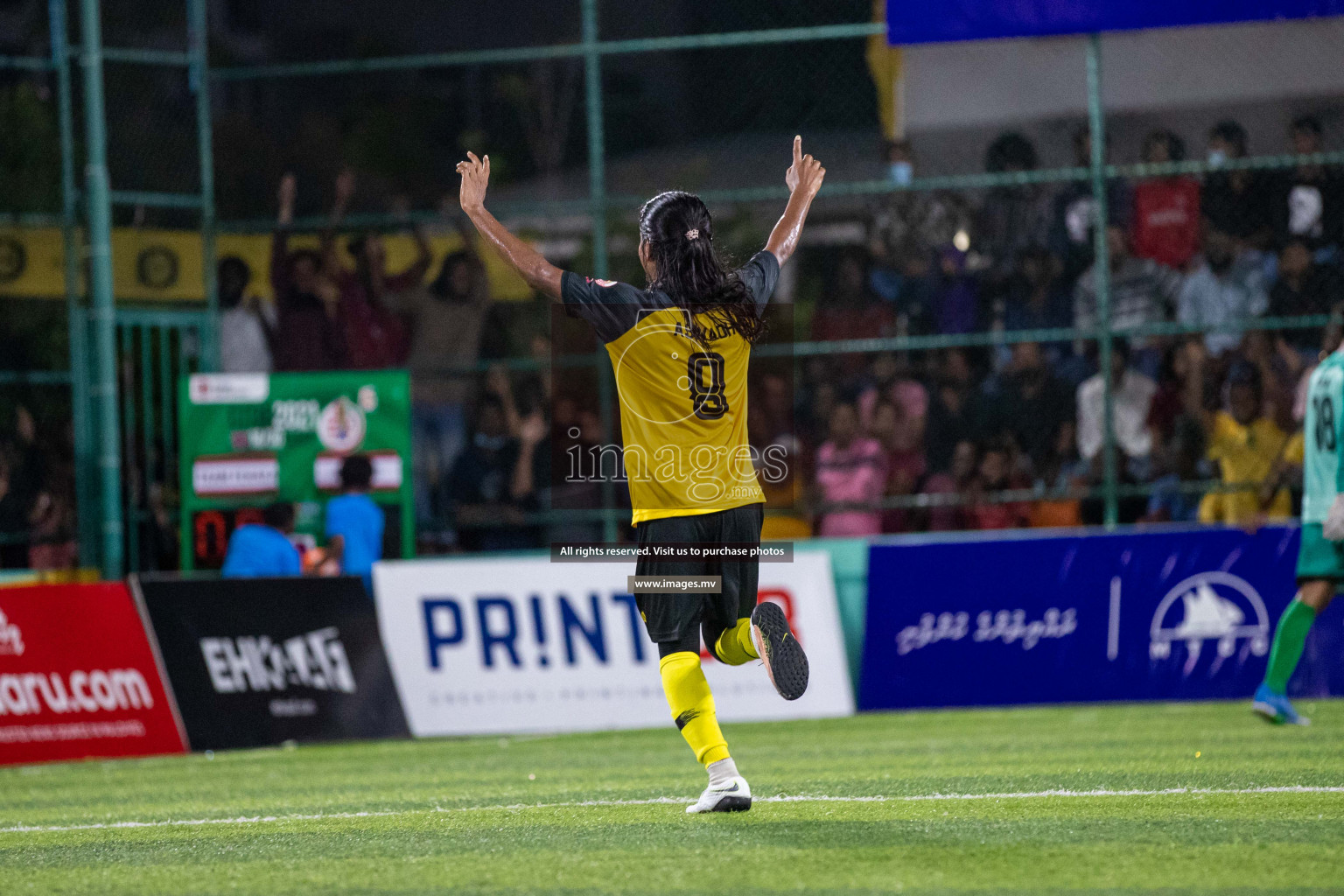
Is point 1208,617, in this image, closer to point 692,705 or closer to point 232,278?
point 692,705

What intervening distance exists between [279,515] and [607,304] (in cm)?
781

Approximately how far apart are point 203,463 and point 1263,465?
26.1ft

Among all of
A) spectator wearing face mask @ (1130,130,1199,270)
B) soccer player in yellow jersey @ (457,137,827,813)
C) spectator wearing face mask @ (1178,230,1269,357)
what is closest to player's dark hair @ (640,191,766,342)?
soccer player in yellow jersey @ (457,137,827,813)

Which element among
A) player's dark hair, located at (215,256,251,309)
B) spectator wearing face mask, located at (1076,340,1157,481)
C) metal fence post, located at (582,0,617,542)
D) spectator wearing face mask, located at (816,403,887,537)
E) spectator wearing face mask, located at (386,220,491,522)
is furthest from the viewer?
player's dark hair, located at (215,256,251,309)

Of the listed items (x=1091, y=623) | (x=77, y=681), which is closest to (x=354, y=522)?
(x=77, y=681)

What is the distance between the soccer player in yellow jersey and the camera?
5.80 metres

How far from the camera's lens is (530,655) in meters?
12.2

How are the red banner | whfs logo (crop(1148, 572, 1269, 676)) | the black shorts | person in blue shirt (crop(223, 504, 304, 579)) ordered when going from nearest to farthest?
the black shorts → the red banner → whfs logo (crop(1148, 572, 1269, 676)) → person in blue shirt (crop(223, 504, 304, 579))

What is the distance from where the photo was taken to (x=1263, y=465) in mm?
12812

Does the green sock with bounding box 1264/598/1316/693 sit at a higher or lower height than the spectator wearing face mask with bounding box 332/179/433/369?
lower

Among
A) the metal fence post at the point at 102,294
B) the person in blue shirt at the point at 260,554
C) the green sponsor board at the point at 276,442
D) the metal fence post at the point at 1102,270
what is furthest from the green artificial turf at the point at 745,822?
the metal fence post at the point at 102,294

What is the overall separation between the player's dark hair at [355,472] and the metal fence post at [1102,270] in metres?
5.66

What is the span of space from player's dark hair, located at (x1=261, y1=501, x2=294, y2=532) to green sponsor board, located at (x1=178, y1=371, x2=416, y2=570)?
0.07 meters

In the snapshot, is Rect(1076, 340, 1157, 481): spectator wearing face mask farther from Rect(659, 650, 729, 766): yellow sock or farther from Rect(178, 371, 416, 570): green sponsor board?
Rect(659, 650, 729, 766): yellow sock
